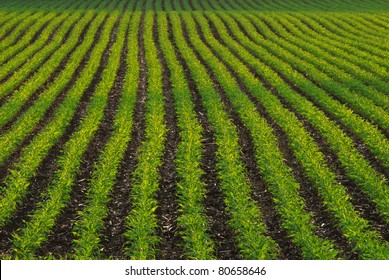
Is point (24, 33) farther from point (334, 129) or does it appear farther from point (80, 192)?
point (334, 129)

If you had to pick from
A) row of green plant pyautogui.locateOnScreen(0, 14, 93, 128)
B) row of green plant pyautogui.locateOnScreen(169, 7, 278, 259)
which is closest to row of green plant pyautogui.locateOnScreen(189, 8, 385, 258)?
row of green plant pyautogui.locateOnScreen(169, 7, 278, 259)

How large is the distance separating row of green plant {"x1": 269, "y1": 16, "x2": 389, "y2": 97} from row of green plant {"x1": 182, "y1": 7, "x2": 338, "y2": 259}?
6.68 m

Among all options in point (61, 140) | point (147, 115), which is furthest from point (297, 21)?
point (61, 140)

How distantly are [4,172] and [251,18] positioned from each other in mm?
31233

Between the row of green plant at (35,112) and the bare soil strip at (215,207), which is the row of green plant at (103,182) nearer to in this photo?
the bare soil strip at (215,207)

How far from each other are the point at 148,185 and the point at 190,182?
116cm

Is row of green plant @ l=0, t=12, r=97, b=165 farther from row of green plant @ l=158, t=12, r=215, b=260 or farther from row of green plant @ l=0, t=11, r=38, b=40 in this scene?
row of green plant @ l=0, t=11, r=38, b=40

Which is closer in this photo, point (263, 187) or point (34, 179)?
point (263, 187)

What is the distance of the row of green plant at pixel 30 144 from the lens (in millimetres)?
9711

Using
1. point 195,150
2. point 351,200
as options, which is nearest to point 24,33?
point 195,150

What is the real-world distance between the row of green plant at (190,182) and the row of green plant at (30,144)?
13.8 feet

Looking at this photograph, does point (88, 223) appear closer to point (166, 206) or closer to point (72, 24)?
point (166, 206)

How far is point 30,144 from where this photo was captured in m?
12.6

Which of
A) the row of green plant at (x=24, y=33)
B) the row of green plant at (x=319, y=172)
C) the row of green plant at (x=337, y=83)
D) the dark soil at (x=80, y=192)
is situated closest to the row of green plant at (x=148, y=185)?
the dark soil at (x=80, y=192)
